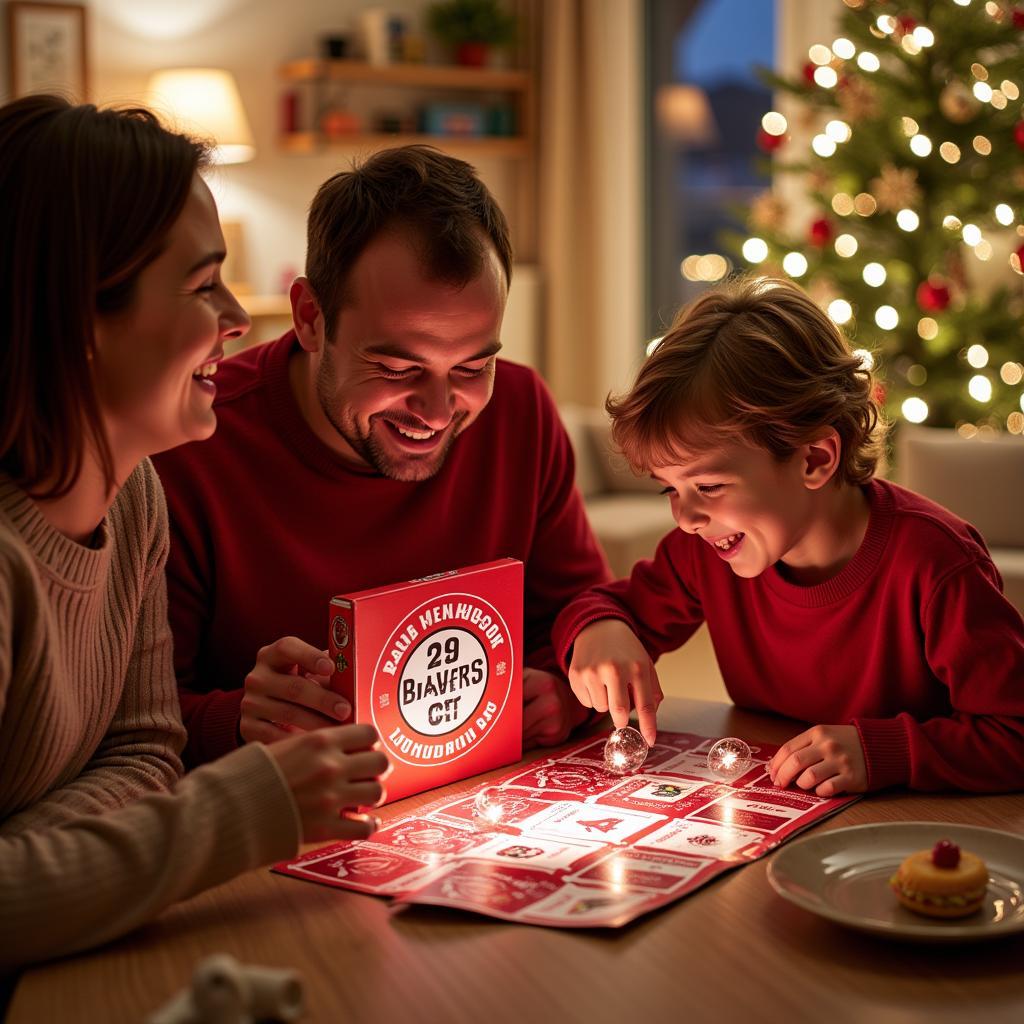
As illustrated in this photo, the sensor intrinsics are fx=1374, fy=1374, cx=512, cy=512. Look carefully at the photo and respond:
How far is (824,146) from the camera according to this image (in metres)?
4.82

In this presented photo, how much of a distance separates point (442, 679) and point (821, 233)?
360 centimetres

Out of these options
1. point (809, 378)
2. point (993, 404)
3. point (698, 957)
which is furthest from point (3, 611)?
point (993, 404)

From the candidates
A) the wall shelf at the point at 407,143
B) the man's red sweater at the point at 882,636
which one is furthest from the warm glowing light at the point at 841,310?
the man's red sweater at the point at 882,636

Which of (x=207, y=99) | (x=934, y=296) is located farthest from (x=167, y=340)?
(x=207, y=99)

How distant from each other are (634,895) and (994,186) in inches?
154

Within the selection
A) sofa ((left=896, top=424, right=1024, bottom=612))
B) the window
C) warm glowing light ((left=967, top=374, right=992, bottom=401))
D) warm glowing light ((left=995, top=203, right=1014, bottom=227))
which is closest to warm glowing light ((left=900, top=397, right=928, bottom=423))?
warm glowing light ((left=967, top=374, right=992, bottom=401))

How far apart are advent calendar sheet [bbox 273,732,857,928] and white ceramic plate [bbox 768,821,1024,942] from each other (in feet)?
0.22

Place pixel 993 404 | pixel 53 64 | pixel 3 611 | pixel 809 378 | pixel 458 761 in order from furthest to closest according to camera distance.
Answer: pixel 53 64 → pixel 993 404 → pixel 809 378 → pixel 458 761 → pixel 3 611

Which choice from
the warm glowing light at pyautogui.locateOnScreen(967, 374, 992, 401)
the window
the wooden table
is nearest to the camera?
the wooden table

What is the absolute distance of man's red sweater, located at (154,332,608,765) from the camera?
1.76 metres

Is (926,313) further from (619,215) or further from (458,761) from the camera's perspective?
(458,761)

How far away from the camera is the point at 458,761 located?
1498 mm

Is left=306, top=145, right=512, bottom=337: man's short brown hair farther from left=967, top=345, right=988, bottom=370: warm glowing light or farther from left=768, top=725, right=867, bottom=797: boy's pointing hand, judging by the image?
left=967, top=345, right=988, bottom=370: warm glowing light

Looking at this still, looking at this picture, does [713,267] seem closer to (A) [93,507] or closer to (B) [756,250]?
(B) [756,250]
